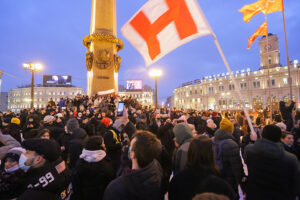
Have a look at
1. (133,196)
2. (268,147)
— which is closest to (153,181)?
(133,196)

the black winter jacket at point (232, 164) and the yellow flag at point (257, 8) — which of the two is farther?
the yellow flag at point (257, 8)

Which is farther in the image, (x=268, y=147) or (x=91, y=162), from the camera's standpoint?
(x=91, y=162)

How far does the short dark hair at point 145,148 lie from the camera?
196 centimetres

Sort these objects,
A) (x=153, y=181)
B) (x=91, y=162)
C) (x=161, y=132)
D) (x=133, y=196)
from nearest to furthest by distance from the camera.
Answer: (x=133, y=196), (x=153, y=181), (x=91, y=162), (x=161, y=132)

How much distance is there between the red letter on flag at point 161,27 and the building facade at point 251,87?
5992 cm

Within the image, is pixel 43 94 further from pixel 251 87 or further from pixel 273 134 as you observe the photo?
pixel 273 134

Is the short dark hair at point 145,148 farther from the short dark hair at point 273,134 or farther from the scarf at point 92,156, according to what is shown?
the short dark hair at point 273,134

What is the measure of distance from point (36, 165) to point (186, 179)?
185 centimetres

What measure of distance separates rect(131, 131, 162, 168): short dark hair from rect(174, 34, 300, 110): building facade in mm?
61976

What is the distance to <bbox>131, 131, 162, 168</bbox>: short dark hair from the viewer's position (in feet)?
6.42

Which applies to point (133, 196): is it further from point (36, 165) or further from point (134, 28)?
point (134, 28)

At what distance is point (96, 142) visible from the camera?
117 inches

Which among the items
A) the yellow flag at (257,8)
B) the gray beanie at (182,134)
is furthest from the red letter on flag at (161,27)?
the yellow flag at (257,8)

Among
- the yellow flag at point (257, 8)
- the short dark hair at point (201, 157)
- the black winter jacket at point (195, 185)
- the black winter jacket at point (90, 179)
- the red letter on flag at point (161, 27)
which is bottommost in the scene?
the black winter jacket at point (90, 179)
